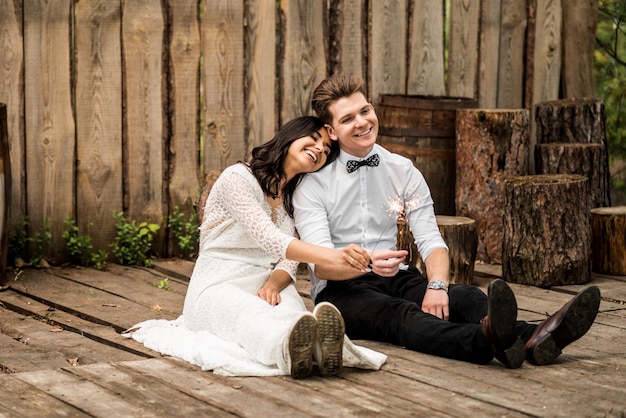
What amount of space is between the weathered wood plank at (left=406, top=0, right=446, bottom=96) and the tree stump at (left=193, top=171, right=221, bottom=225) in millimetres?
1807

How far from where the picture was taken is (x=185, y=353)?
14.5ft

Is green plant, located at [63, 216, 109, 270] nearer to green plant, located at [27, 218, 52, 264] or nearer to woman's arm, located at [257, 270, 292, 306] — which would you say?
green plant, located at [27, 218, 52, 264]

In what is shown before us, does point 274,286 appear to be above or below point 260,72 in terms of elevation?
below

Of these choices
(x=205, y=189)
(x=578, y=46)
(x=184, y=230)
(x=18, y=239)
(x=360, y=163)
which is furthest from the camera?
(x=578, y=46)

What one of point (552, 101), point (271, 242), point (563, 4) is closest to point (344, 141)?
point (271, 242)

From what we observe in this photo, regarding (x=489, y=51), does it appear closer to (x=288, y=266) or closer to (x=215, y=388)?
(x=288, y=266)

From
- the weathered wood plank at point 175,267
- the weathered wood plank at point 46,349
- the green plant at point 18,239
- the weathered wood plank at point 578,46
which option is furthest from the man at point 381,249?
the weathered wood plank at point 578,46

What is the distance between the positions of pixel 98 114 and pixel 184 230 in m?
0.92

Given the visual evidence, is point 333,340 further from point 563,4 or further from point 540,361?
point 563,4

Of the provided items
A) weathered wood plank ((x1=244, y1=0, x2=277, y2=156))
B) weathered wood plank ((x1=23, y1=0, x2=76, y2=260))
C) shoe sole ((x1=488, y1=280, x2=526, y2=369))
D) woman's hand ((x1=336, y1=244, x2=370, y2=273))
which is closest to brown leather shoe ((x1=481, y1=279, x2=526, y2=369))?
shoe sole ((x1=488, y1=280, x2=526, y2=369))

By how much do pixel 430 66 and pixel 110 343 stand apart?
A: 360 centimetres

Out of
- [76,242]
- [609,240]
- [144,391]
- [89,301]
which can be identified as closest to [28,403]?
[144,391]

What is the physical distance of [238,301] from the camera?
4.50m

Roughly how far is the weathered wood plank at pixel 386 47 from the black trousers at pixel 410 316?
2597 millimetres
